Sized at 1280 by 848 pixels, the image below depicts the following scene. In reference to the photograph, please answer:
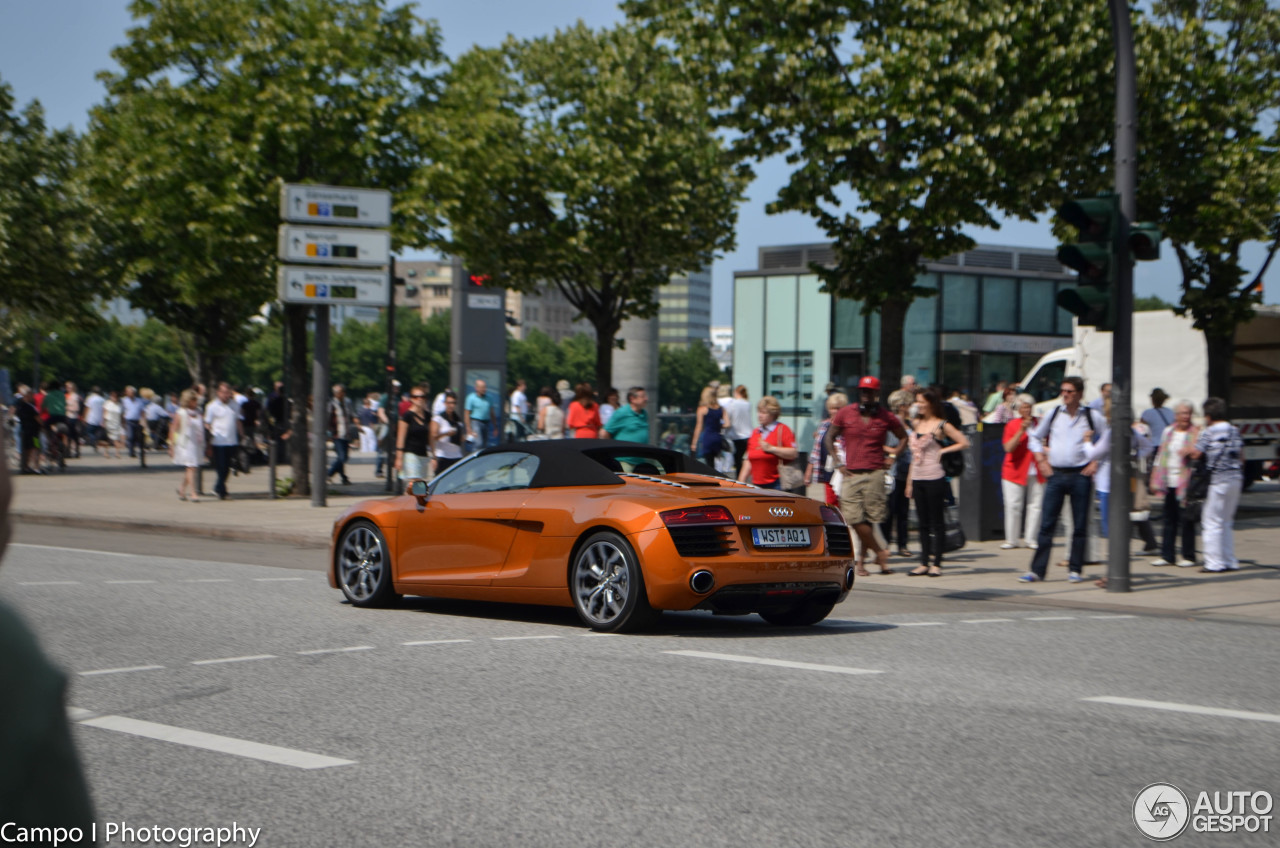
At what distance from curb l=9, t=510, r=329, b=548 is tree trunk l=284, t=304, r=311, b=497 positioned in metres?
4.10

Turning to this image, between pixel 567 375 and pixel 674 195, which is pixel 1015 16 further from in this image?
pixel 567 375

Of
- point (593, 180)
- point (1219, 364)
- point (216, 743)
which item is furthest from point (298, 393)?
point (216, 743)

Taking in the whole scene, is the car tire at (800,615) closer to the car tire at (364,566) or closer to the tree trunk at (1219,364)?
the car tire at (364,566)

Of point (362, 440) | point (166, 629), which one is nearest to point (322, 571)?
point (166, 629)

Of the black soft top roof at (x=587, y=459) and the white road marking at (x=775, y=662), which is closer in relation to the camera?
the white road marking at (x=775, y=662)

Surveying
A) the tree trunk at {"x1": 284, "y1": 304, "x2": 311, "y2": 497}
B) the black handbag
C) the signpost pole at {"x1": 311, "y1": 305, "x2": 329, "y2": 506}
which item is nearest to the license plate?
the black handbag

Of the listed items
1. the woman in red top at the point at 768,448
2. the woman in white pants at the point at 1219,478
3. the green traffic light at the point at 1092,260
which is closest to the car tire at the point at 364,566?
the woman in red top at the point at 768,448

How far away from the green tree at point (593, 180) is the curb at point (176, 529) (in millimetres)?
8775

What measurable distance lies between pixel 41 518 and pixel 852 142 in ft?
40.0

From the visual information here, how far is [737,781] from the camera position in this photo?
5020 mm

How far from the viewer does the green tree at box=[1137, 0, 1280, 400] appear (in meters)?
18.2

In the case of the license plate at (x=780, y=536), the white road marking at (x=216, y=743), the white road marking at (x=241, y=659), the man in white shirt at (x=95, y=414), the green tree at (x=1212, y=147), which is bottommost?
the white road marking at (x=216, y=743)

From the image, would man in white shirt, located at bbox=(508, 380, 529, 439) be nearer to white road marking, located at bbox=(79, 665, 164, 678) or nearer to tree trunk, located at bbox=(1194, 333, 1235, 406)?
tree trunk, located at bbox=(1194, 333, 1235, 406)

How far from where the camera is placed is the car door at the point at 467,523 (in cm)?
967
